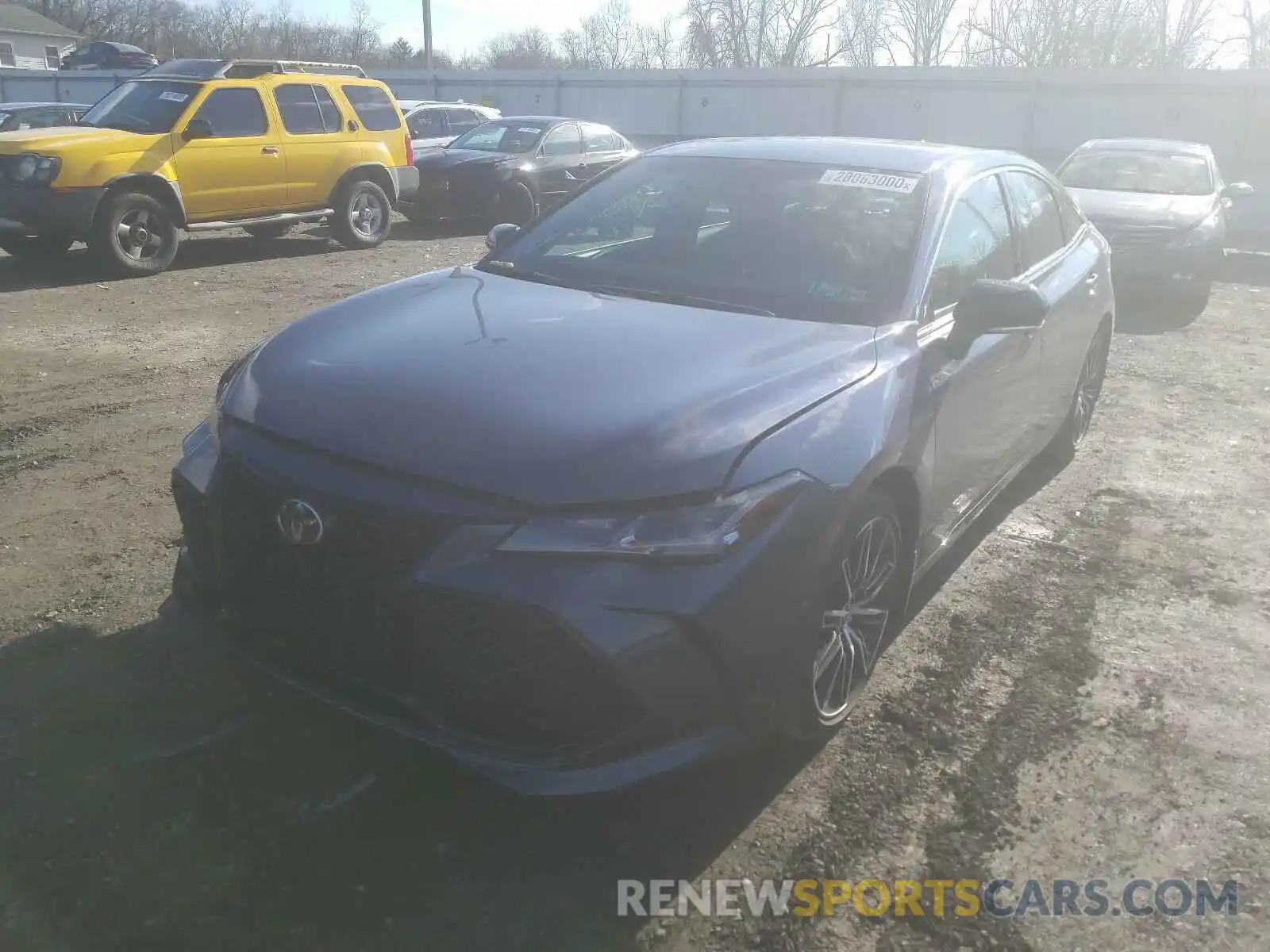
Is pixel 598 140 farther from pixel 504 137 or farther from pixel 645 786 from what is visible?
pixel 645 786

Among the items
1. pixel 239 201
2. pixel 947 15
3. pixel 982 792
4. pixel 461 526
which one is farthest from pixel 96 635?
pixel 947 15

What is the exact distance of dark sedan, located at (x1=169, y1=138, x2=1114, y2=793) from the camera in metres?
2.41

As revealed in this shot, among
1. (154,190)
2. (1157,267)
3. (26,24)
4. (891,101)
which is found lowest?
(1157,267)

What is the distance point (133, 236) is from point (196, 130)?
4.03ft

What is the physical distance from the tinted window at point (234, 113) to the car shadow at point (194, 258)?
1.33 m

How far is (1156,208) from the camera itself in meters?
10.7

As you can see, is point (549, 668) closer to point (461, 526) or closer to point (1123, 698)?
point (461, 526)

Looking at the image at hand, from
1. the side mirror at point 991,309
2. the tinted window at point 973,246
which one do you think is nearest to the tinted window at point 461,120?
the tinted window at point 973,246

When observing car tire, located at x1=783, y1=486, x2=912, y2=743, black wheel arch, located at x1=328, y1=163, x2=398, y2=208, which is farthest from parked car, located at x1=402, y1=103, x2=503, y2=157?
car tire, located at x1=783, y1=486, x2=912, y2=743

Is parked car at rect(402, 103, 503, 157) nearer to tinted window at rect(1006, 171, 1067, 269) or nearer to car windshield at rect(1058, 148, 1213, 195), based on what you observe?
car windshield at rect(1058, 148, 1213, 195)

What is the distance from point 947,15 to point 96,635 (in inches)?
2520

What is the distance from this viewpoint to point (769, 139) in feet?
Result: 15.3

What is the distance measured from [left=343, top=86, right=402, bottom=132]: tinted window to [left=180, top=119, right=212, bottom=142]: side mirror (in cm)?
213

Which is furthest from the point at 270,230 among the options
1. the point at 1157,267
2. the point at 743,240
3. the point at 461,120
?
Result: the point at 743,240
